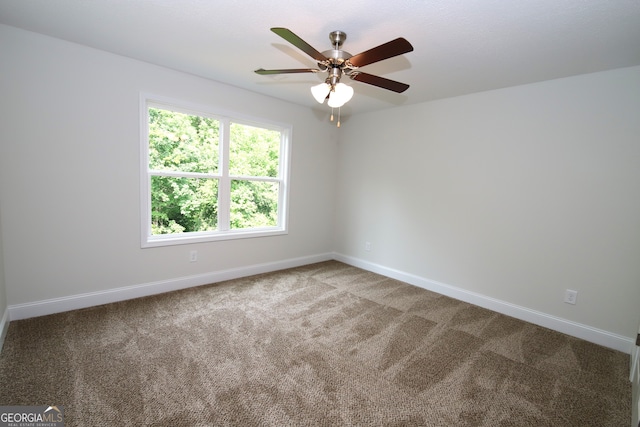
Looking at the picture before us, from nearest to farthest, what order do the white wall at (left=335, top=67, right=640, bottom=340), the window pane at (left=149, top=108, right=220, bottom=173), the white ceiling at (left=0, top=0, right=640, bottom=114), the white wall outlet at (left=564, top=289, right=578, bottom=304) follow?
the white ceiling at (left=0, top=0, right=640, bottom=114)
the white wall at (left=335, top=67, right=640, bottom=340)
the white wall outlet at (left=564, top=289, right=578, bottom=304)
the window pane at (left=149, top=108, right=220, bottom=173)

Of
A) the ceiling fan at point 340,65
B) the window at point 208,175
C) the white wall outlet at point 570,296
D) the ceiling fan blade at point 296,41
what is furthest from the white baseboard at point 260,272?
the ceiling fan blade at point 296,41

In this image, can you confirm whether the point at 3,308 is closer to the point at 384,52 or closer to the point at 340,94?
the point at 340,94

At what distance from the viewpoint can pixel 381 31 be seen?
207 cm

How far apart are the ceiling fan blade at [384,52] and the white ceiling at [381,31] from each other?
1.12ft

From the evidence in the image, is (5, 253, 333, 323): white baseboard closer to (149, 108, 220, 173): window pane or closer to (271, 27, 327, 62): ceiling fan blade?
(149, 108, 220, 173): window pane

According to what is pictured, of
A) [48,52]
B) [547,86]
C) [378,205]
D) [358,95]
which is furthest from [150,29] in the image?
[547,86]

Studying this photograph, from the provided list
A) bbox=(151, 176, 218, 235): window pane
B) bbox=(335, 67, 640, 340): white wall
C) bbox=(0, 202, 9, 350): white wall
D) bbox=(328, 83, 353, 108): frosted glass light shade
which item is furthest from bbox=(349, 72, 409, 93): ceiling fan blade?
bbox=(0, 202, 9, 350): white wall

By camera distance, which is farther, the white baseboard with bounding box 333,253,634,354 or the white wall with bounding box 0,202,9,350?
the white baseboard with bounding box 333,253,634,354

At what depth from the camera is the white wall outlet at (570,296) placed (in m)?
2.72

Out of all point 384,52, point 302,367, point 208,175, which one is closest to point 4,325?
point 208,175

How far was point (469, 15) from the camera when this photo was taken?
1.82 metres

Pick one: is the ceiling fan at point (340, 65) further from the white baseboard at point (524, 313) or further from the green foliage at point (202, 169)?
the white baseboard at point (524, 313)

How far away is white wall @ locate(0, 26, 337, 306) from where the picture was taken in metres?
2.38

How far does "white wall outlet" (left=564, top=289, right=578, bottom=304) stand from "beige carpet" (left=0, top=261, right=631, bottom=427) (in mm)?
367
